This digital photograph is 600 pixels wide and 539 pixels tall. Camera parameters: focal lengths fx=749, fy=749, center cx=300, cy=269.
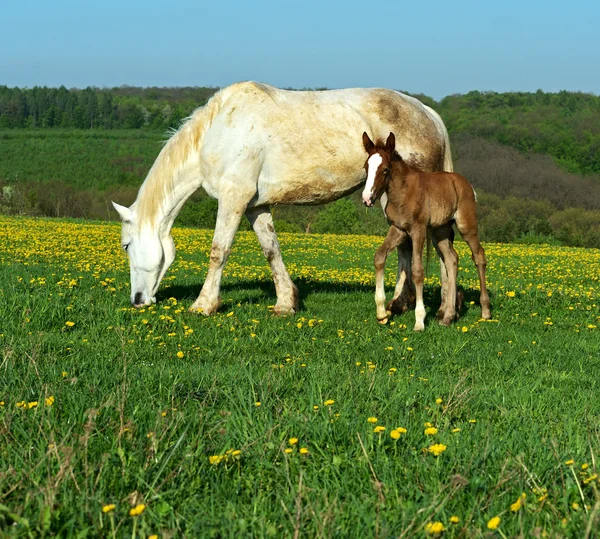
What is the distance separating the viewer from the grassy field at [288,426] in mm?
3197

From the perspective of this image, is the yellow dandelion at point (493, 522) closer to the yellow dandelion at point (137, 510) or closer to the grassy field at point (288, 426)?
the grassy field at point (288, 426)

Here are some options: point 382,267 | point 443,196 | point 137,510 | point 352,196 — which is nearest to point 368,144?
point 443,196

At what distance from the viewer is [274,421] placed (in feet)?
14.4

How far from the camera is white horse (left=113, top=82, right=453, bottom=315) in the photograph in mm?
9836

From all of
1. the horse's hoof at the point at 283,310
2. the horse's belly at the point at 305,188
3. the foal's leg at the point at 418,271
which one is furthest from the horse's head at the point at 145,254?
the foal's leg at the point at 418,271

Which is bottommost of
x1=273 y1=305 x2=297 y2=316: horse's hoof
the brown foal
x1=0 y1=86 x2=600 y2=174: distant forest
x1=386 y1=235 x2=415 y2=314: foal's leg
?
x1=273 y1=305 x2=297 y2=316: horse's hoof

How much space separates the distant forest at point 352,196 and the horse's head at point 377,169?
970 cm

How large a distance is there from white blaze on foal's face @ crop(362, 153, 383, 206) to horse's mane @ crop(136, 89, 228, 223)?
8.80 ft

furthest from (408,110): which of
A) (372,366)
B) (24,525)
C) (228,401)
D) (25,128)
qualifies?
(25,128)

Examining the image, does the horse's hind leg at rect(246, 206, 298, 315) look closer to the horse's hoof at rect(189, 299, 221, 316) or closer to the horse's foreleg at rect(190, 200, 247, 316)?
the horse's foreleg at rect(190, 200, 247, 316)

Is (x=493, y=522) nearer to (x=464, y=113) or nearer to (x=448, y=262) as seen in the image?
(x=448, y=262)

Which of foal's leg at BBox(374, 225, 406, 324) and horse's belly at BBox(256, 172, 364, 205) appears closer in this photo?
foal's leg at BBox(374, 225, 406, 324)

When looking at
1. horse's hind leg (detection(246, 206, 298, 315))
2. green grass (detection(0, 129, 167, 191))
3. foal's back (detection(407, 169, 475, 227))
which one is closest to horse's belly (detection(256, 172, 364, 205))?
horse's hind leg (detection(246, 206, 298, 315))

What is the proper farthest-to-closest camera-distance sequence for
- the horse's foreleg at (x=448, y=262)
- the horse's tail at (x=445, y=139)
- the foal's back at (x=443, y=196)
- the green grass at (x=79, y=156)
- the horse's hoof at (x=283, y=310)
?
the green grass at (x=79, y=156)
the horse's tail at (x=445, y=139)
the horse's hoof at (x=283, y=310)
the horse's foreleg at (x=448, y=262)
the foal's back at (x=443, y=196)
